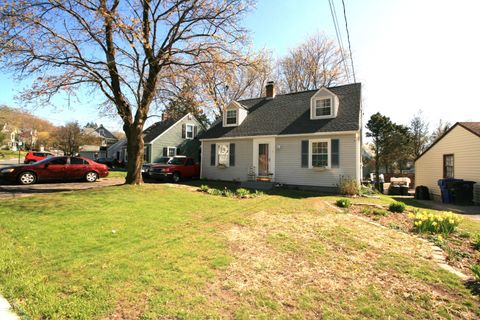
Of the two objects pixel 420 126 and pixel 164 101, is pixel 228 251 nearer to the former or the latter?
pixel 164 101

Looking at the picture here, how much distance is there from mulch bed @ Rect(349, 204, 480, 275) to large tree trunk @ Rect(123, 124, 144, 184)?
9498 mm

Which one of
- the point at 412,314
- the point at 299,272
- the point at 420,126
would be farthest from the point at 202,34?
the point at 420,126

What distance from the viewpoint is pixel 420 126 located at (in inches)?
1491

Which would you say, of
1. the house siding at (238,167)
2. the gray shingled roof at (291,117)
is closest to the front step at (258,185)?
the house siding at (238,167)

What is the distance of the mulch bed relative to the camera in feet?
15.3

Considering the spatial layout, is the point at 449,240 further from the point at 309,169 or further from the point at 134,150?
the point at 134,150

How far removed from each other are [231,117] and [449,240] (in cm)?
1458

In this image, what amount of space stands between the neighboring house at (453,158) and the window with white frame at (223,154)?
44.1 ft

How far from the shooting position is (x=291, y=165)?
15.0 m

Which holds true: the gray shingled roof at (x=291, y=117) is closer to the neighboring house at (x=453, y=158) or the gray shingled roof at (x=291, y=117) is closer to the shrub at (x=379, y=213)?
the shrub at (x=379, y=213)

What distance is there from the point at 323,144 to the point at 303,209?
20.7 ft

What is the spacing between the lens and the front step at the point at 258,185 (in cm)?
1446

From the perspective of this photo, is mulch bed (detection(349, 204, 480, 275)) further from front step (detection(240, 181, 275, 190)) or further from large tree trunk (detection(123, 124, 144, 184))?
large tree trunk (detection(123, 124, 144, 184))

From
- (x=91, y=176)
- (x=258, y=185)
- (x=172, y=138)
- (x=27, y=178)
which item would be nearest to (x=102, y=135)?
(x=172, y=138)
